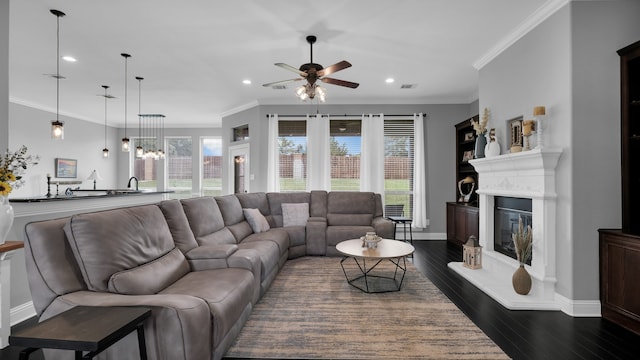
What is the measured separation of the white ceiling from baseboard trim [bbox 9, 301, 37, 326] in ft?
9.17

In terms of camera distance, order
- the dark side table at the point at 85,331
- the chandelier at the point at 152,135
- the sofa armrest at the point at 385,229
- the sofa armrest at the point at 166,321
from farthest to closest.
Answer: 1. the chandelier at the point at 152,135
2. the sofa armrest at the point at 385,229
3. the sofa armrest at the point at 166,321
4. the dark side table at the point at 85,331

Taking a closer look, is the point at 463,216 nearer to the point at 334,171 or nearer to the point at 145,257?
the point at 334,171

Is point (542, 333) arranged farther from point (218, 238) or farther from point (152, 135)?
point (152, 135)

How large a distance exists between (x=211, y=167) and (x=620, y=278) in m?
8.75

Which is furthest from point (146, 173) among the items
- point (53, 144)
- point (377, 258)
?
point (377, 258)

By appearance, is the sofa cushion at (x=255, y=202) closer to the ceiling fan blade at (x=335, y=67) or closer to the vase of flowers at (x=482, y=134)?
the ceiling fan blade at (x=335, y=67)

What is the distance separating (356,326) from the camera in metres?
2.45

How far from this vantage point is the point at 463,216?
5148 mm

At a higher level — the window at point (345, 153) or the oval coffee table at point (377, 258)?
the window at point (345, 153)

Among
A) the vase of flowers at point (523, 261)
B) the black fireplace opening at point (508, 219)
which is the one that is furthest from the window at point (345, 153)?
the vase of flowers at point (523, 261)

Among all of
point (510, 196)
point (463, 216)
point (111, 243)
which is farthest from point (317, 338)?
point (463, 216)

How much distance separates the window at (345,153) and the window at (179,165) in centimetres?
488

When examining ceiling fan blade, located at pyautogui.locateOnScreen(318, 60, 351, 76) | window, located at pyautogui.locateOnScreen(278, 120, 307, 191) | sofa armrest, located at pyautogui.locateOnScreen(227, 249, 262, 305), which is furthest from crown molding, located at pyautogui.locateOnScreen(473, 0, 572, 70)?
sofa armrest, located at pyautogui.locateOnScreen(227, 249, 262, 305)

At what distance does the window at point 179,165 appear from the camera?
28.8ft
